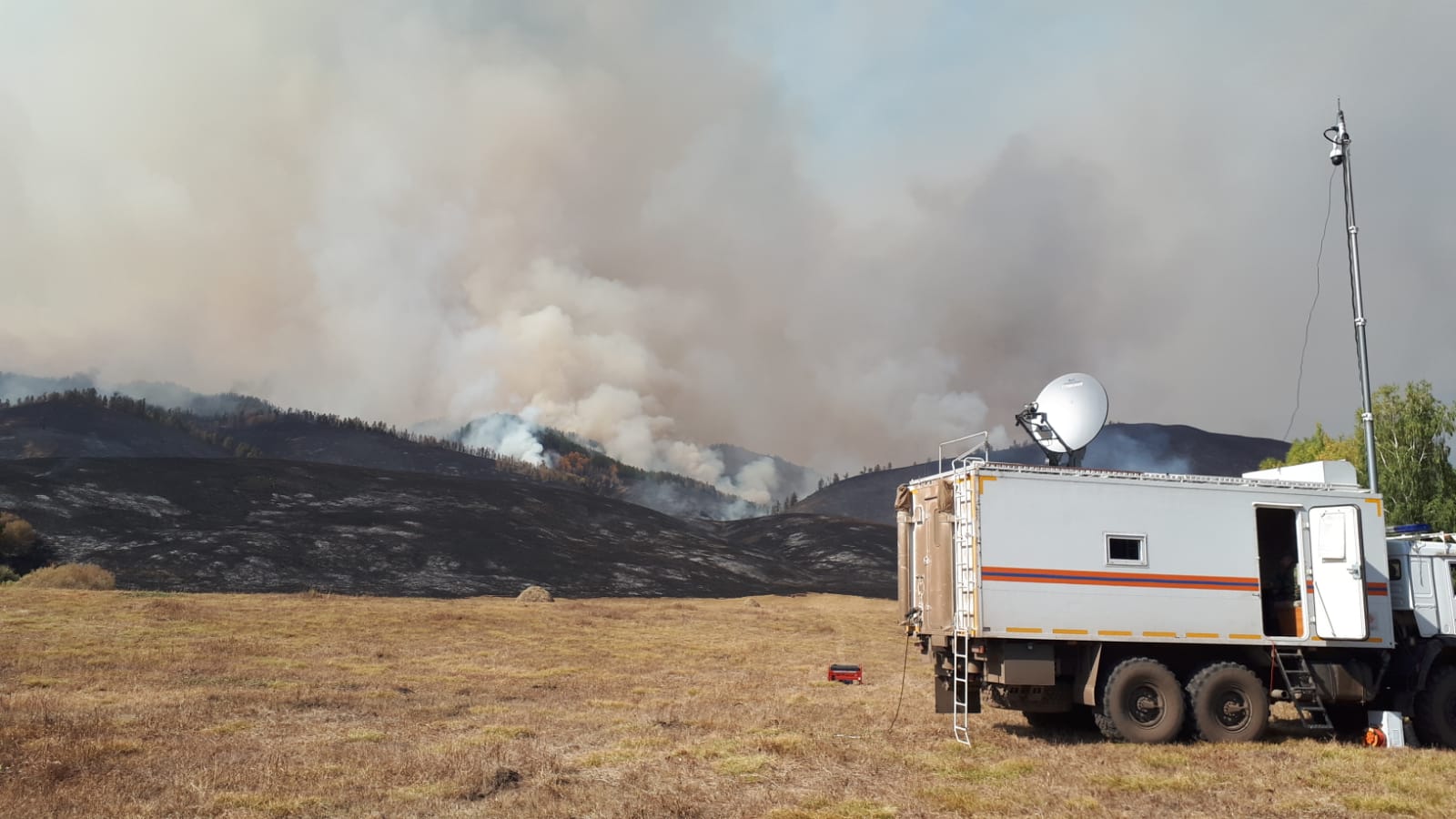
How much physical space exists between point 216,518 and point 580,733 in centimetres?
8888

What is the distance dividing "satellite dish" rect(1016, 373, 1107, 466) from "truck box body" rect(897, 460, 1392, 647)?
9.84 ft

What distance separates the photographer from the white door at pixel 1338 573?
16.7 metres

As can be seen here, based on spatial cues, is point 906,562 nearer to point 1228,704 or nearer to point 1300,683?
point 1228,704

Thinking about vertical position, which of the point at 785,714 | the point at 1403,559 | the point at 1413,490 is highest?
the point at 1413,490

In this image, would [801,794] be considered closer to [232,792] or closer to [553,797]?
[553,797]

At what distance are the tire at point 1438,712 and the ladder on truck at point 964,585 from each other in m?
7.96

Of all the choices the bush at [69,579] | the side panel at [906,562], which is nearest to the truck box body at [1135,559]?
the side panel at [906,562]

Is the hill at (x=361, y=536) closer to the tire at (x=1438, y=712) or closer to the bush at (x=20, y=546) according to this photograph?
the bush at (x=20, y=546)

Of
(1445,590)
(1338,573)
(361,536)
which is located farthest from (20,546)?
(1445,590)

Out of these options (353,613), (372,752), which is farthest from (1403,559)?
(353,613)

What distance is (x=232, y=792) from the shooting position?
38.0ft

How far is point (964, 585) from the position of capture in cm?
1631

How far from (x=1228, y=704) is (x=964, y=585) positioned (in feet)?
16.6

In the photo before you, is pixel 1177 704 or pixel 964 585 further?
pixel 964 585
